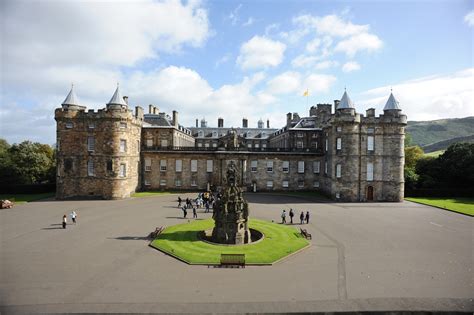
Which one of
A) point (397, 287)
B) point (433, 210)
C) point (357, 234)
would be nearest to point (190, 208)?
point (357, 234)

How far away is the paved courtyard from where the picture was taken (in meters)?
11.8

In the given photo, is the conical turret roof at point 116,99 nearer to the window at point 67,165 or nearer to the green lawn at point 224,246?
the window at point 67,165

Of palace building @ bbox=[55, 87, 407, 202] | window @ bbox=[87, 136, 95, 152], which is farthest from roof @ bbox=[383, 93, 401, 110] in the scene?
window @ bbox=[87, 136, 95, 152]

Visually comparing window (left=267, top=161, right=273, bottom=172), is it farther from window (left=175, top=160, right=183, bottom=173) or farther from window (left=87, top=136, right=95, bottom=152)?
window (left=87, top=136, right=95, bottom=152)

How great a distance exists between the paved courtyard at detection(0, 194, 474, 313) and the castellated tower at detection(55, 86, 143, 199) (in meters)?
13.4

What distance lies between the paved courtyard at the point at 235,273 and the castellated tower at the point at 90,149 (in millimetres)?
13425

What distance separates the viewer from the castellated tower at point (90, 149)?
1507 inches

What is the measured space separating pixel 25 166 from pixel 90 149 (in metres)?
19.0

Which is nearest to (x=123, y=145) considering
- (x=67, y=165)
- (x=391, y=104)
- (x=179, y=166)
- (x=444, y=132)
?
(x=67, y=165)

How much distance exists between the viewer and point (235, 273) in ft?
48.3

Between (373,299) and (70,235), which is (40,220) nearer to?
(70,235)

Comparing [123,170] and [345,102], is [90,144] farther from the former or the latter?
[345,102]

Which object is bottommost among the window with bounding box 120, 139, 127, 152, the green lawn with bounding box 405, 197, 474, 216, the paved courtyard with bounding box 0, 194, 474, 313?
the paved courtyard with bounding box 0, 194, 474, 313

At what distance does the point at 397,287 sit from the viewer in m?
13.3
